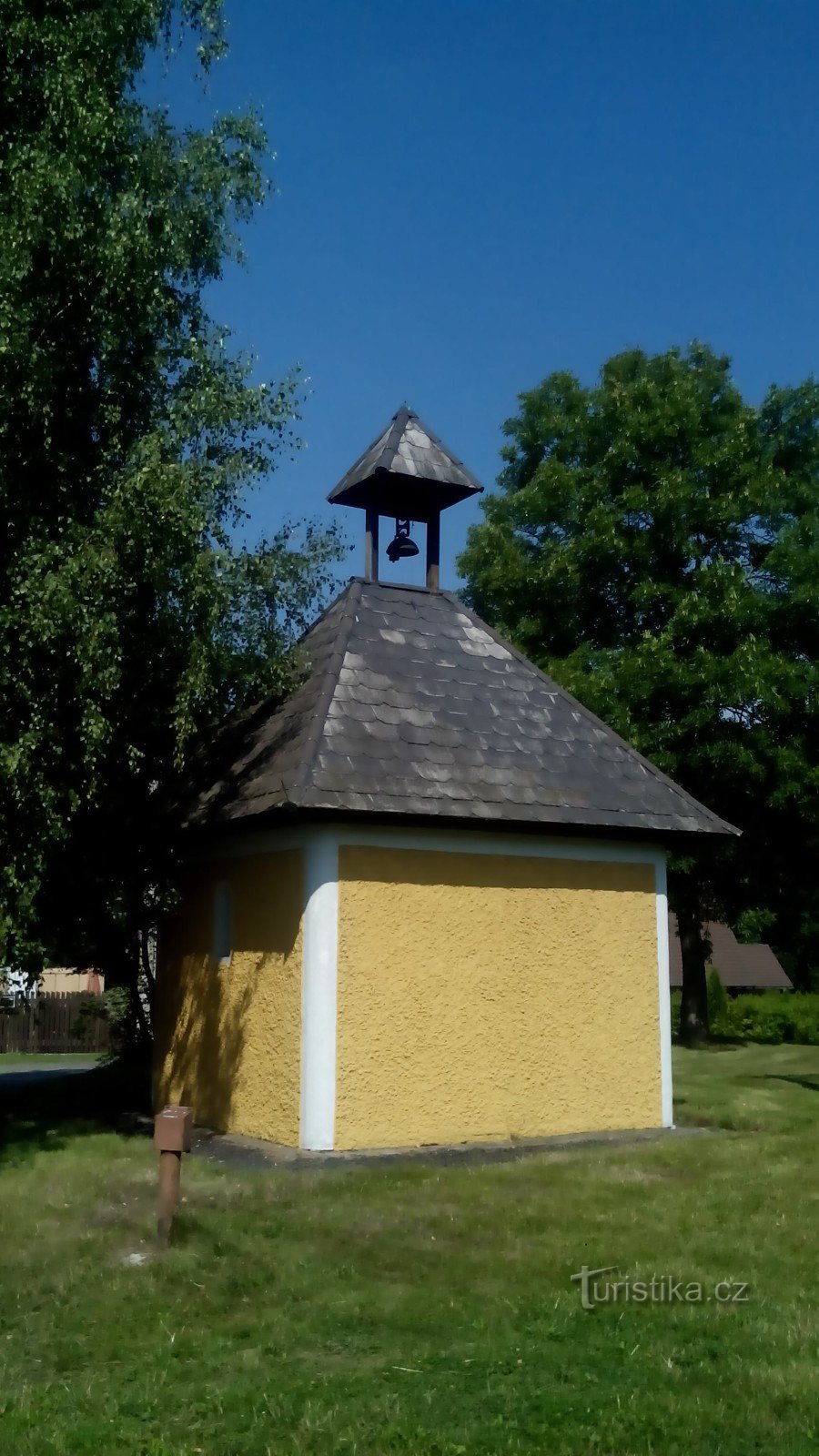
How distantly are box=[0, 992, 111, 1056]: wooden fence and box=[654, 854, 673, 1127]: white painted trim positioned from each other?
21.0m

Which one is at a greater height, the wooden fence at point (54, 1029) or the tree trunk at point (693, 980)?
the tree trunk at point (693, 980)

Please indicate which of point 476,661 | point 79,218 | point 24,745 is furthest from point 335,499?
point 24,745

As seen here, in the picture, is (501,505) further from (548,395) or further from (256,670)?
(256,670)

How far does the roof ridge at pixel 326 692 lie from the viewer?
445 inches

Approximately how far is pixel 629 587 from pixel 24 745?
61.2ft

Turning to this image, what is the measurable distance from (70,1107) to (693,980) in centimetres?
1639

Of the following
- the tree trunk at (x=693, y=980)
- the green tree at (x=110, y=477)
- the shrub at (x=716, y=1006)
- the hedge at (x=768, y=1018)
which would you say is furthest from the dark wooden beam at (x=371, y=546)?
the shrub at (x=716, y=1006)

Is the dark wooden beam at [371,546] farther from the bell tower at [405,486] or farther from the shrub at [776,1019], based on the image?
the shrub at [776,1019]

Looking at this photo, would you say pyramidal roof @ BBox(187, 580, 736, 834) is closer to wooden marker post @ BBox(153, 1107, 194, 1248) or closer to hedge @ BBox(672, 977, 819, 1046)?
wooden marker post @ BBox(153, 1107, 194, 1248)

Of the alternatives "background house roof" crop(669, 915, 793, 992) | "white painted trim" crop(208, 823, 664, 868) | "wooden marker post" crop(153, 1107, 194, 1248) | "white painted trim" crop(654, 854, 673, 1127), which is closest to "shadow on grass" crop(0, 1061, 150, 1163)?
"white painted trim" crop(208, 823, 664, 868)

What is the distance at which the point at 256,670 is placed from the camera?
515 inches

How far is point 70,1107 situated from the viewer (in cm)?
1526

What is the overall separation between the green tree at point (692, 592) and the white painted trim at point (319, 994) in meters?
13.4

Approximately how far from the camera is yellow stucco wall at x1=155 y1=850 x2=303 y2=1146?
37.9 ft
